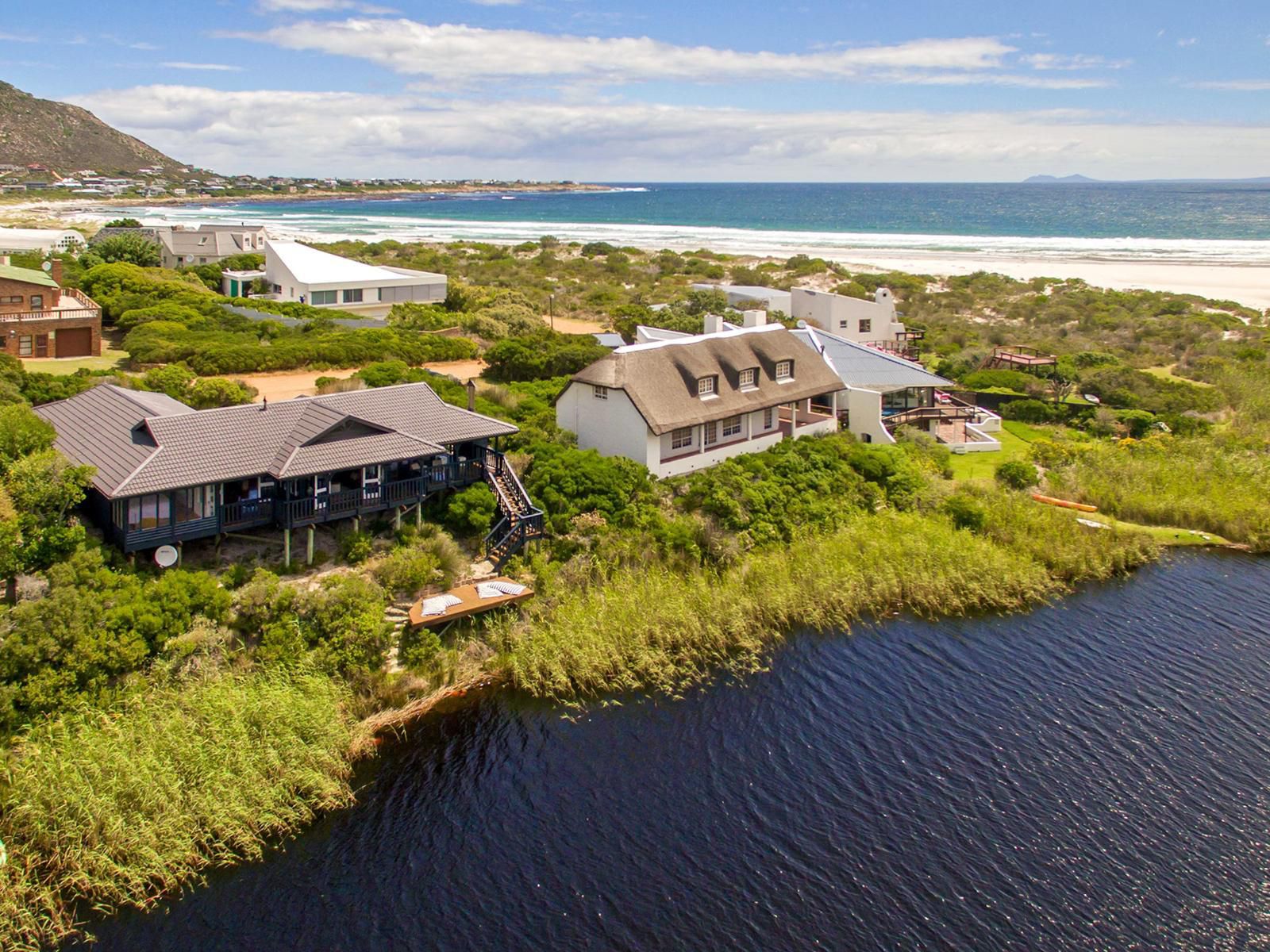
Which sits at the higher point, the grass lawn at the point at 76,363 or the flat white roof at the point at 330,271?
the flat white roof at the point at 330,271

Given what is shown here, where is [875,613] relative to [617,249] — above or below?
below

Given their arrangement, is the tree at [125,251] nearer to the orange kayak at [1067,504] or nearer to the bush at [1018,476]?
the bush at [1018,476]

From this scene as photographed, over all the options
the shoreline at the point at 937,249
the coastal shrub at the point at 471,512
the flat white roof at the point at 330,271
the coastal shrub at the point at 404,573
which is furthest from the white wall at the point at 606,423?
the shoreline at the point at 937,249

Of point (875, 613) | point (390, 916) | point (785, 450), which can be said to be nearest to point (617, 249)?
point (785, 450)

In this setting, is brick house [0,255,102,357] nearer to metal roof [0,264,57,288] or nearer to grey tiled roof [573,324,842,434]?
metal roof [0,264,57,288]

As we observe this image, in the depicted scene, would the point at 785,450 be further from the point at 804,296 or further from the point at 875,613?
the point at 804,296

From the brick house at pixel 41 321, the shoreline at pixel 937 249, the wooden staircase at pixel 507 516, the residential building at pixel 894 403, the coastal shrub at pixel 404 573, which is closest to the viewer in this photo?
the coastal shrub at pixel 404 573

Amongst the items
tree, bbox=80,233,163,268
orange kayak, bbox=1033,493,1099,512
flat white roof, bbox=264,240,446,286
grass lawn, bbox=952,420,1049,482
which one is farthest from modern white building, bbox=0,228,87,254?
orange kayak, bbox=1033,493,1099,512
